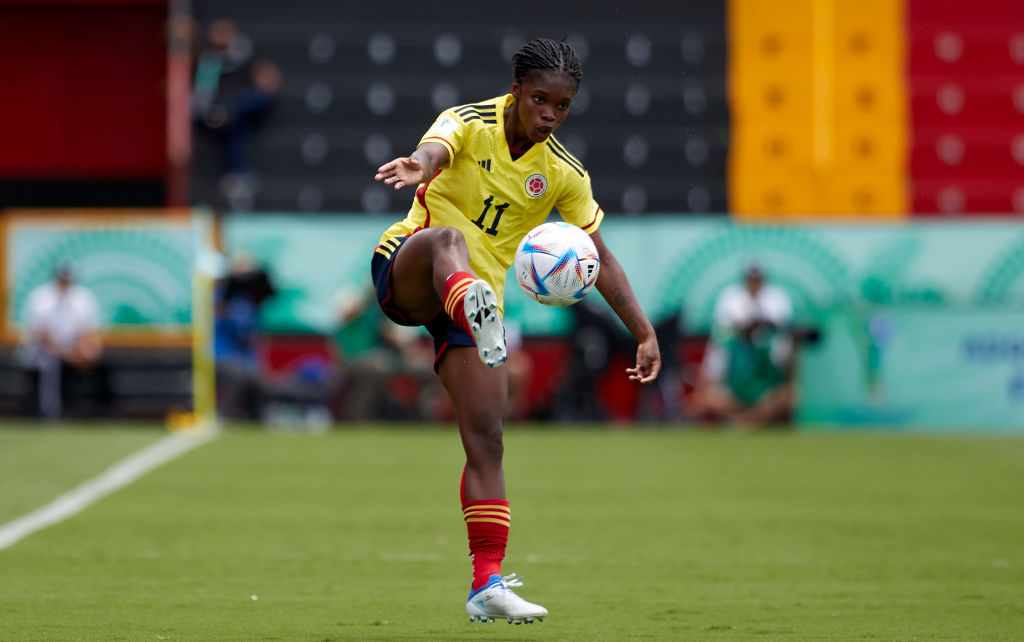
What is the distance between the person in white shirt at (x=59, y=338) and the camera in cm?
1908

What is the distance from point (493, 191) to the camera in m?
6.38

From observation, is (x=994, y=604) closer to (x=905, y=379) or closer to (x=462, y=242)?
(x=462, y=242)

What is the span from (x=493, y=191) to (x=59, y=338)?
13877 millimetres

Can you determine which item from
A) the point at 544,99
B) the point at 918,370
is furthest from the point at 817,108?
the point at 544,99

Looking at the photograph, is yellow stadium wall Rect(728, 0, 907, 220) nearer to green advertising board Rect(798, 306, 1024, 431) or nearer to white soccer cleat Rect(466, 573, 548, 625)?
green advertising board Rect(798, 306, 1024, 431)

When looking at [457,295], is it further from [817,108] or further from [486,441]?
[817,108]

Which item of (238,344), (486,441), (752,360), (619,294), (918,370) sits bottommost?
(918,370)

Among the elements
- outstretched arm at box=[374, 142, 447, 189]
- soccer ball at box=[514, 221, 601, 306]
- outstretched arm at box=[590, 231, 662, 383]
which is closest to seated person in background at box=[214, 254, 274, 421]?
outstretched arm at box=[590, 231, 662, 383]

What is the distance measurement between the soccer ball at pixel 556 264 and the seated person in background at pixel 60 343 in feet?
45.7

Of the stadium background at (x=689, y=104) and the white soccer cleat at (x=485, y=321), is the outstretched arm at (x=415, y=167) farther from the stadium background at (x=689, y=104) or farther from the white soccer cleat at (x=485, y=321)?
the stadium background at (x=689, y=104)

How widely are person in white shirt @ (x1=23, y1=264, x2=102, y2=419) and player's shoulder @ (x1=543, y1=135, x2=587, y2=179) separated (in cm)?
1373

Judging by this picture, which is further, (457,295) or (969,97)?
(969,97)

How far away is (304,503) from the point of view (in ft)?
37.4

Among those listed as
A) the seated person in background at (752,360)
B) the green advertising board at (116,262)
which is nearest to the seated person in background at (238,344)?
the green advertising board at (116,262)
